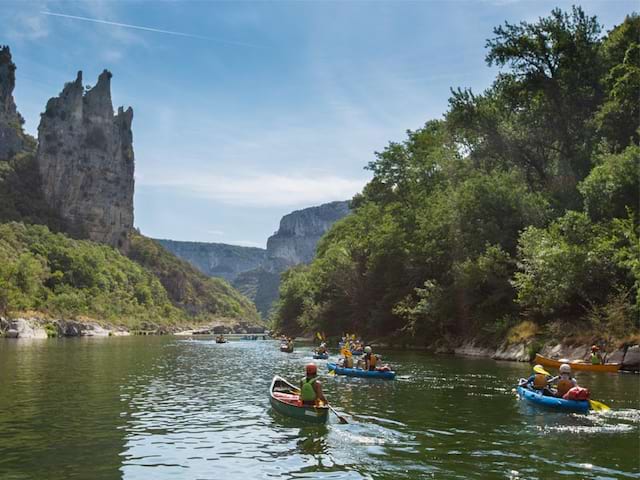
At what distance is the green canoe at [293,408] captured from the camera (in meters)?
17.5

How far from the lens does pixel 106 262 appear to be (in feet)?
590

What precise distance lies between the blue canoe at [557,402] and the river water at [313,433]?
29 centimetres

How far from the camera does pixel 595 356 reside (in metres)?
31.0

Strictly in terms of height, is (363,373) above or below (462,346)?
above

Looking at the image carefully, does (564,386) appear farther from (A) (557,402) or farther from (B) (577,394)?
(B) (577,394)

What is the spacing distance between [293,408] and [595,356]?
20361 millimetres

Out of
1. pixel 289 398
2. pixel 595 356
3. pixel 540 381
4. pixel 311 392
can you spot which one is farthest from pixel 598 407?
pixel 595 356

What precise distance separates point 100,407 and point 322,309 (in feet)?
206

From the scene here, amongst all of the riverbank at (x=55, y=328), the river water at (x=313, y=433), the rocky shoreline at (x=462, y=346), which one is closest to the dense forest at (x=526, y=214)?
the rocky shoreline at (x=462, y=346)

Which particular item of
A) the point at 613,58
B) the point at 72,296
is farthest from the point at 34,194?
the point at 613,58

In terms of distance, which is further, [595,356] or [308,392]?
[595,356]

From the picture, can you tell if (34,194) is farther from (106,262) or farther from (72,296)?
(72,296)

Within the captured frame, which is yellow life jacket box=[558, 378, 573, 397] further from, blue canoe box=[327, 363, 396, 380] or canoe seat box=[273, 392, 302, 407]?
blue canoe box=[327, 363, 396, 380]

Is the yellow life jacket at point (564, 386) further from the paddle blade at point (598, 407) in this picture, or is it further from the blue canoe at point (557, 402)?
the paddle blade at point (598, 407)
